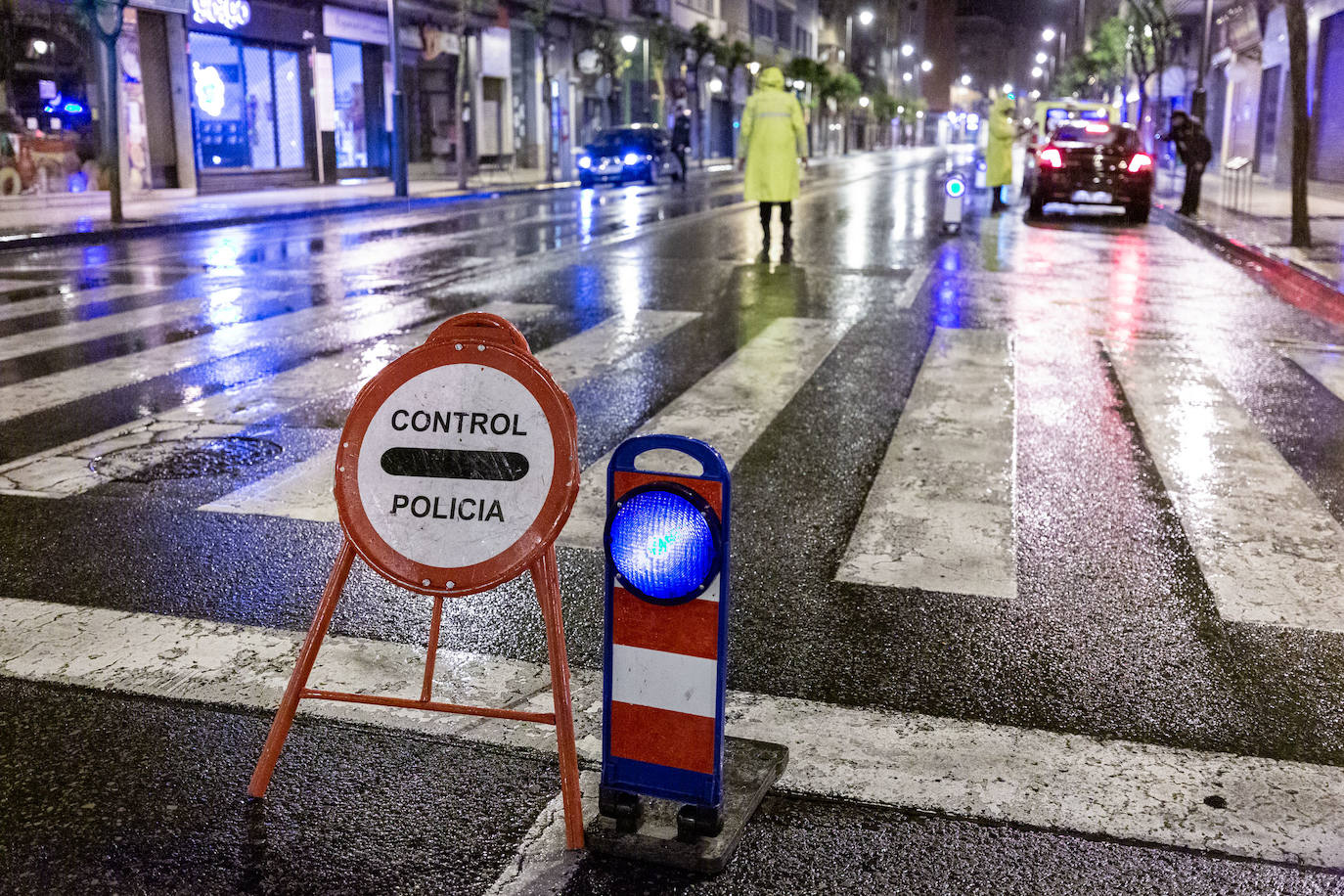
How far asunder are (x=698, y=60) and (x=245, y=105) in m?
28.2

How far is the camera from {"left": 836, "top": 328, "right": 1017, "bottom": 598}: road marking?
454 centimetres

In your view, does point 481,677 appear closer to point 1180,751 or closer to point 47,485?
point 1180,751

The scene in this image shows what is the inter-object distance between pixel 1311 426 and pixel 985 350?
2481mm

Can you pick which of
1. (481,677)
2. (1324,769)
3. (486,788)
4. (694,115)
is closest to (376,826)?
(486,788)

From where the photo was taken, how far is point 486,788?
9.92 ft

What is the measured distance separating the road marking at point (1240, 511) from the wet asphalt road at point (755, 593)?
6 centimetres

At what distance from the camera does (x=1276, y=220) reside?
2050cm

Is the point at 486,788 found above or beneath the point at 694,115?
beneath

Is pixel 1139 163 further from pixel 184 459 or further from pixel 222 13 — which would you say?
pixel 222 13

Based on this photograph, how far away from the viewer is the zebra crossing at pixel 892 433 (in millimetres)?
4664

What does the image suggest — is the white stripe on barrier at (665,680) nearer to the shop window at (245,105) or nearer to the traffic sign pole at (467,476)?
the traffic sign pole at (467,476)

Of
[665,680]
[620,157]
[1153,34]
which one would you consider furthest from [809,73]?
[665,680]

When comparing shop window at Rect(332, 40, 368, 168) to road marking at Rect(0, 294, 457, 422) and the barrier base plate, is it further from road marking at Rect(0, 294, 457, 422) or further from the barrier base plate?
the barrier base plate

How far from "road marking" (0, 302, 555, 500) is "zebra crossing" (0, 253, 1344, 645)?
2cm
